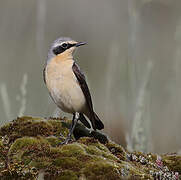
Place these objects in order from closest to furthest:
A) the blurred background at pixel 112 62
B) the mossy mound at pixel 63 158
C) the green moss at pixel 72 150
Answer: the mossy mound at pixel 63 158 → the green moss at pixel 72 150 → the blurred background at pixel 112 62

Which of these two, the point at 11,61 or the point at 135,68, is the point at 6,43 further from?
the point at 135,68

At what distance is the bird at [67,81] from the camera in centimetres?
681

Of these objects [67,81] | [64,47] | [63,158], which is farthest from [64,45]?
[63,158]

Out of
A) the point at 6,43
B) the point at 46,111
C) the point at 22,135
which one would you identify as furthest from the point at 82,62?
the point at 22,135

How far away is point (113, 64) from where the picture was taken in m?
8.34

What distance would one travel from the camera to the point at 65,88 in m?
6.80

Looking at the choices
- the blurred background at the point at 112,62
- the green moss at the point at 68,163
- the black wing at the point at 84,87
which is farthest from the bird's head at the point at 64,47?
the green moss at the point at 68,163

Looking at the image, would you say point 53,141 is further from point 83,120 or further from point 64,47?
point 64,47

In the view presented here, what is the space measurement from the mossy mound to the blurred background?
3.33ft

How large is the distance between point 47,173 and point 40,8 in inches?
157

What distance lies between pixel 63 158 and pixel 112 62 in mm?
3390

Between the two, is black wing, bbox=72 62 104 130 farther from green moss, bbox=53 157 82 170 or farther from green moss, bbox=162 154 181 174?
green moss, bbox=53 157 82 170

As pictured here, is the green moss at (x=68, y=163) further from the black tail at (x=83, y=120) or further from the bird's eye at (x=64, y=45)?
the bird's eye at (x=64, y=45)

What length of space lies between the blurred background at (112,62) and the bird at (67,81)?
20.4 inches
